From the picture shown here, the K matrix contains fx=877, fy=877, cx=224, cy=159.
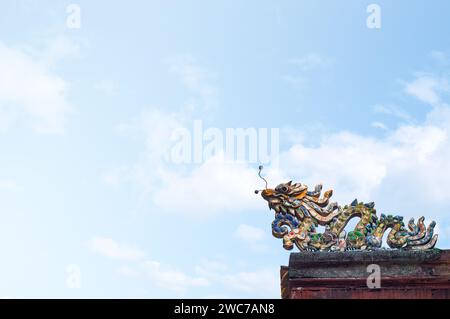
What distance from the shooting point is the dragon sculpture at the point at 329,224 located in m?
17.8

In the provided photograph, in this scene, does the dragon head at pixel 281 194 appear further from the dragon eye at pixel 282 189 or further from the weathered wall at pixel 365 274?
the weathered wall at pixel 365 274

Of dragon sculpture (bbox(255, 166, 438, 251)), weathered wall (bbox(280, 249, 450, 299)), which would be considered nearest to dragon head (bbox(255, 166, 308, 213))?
dragon sculpture (bbox(255, 166, 438, 251))

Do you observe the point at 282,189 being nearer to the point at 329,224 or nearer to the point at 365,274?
the point at 329,224

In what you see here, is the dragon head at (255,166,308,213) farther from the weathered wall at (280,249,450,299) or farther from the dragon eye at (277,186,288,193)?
the weathered wall at (280,249,450,299)

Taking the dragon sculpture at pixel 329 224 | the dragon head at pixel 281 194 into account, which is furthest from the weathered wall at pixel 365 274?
the dragon head at pixel 281 194

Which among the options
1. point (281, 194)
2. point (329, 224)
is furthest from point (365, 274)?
point (281, 194)

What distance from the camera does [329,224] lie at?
1816cm

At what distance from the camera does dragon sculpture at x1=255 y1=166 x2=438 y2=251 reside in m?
17.8

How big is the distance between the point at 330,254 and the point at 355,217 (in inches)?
41.4

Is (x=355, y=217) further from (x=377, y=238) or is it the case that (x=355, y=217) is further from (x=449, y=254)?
(x=449, y=254)

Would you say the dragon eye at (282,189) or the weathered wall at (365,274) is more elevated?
the dragon eye at (282,189)
